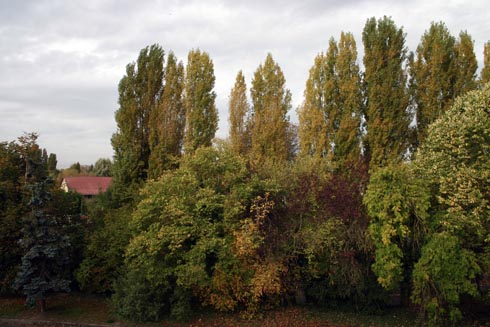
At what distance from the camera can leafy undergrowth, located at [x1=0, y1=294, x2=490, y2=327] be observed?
15086 mm

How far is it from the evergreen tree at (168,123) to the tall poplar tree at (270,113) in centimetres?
481

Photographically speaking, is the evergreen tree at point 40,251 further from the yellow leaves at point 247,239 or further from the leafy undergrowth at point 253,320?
the yellow leaves at point 247,239

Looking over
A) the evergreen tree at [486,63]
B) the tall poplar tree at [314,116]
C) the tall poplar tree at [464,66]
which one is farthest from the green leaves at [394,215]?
the evergreen tree at [486,63]

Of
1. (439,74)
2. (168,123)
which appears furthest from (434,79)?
(168,123)

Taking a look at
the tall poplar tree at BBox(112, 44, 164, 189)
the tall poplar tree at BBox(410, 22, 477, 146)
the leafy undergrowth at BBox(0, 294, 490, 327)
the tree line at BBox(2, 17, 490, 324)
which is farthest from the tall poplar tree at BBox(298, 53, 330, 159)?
the leafy undergrowth at BBox(0, 294, 490, 327)

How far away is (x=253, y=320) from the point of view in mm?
15383

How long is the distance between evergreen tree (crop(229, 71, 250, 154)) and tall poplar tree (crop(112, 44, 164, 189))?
16.2 feet

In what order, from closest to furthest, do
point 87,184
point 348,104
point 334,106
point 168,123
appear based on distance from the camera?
1. point 348,104
2. point 334,106
3. point 168,123
4. point 87,184

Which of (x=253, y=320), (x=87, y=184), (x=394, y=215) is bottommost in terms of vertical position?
(x=253, y=320)

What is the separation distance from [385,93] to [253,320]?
15404 millimetres

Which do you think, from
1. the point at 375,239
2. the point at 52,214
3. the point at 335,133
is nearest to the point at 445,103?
the point at 335,133

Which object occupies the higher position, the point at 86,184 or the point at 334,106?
the point at 334,106

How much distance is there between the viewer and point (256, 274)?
14594 mm

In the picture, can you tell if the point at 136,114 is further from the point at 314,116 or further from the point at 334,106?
the point at 334,106
